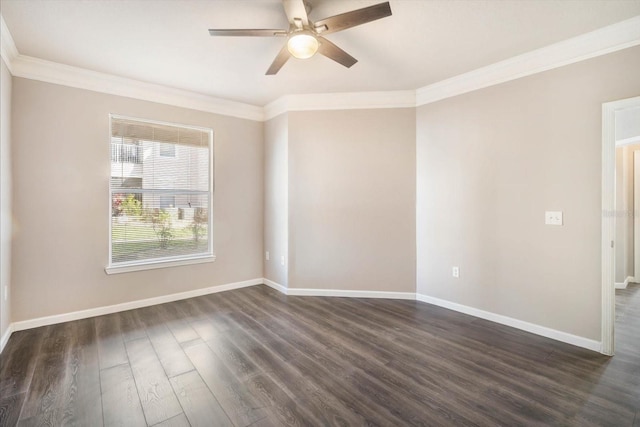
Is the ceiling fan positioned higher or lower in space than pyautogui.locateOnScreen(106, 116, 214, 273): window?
higher

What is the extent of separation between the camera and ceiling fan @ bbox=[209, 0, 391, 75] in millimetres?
1866

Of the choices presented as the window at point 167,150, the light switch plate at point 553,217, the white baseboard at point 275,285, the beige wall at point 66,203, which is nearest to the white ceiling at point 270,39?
the beige wall at point 66,203

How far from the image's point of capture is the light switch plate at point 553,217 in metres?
2.67

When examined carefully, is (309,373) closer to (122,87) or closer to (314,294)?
(314,294)

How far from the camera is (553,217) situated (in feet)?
8.88

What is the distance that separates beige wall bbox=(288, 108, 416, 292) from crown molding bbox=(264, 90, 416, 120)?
8 cm

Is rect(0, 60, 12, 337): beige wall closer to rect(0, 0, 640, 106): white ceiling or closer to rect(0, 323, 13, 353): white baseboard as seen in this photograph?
rect(0, 323, 13, 353): white baseboard

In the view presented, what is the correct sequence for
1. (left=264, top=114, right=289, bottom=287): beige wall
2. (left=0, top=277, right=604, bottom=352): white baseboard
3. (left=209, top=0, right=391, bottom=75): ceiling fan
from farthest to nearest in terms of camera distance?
(left=264, top=114, right=289, bottom=287): beige wall, (left=0, top=277, right=604, bottom=352): white baseboard, (left=209, top=0, right=391, bottom=75): ceiling fan

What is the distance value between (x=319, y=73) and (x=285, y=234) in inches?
82.9

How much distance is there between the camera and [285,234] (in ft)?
13.5

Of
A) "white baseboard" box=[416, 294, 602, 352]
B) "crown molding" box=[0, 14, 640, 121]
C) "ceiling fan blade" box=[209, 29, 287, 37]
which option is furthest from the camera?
"white baseboard" box=[416, 294, 602, 352]

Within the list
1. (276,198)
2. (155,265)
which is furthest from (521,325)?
(155,265)

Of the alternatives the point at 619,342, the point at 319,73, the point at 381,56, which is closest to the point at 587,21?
the point at 381,56

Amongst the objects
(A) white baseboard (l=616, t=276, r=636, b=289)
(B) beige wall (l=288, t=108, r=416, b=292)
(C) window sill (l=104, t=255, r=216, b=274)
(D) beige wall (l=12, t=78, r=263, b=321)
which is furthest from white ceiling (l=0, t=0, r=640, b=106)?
(A) white baseboard (l=616, t=276, r=636, b=289)
